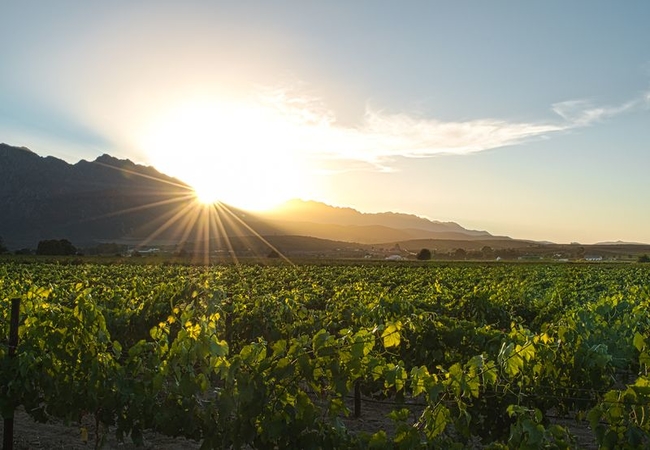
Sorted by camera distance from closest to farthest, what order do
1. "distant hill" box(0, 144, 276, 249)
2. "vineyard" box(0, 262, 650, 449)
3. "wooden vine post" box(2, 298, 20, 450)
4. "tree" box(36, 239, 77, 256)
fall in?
"vineyard" box(0, 262, 650, 449)
"wooden vine post" box(2, 298, 20, 450)
"tree" box(36, 239, 77, 256)
"distant hill" box(0, 144, 276, 249)

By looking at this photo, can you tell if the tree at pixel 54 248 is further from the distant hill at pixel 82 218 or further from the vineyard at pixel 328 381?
the vineyard at pixel 328 381

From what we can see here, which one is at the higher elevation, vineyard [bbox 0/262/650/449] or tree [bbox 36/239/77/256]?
vineyard [bbox 0/262/650/449]

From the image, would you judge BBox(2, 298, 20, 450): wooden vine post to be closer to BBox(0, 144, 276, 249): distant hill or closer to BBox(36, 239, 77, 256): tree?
BBox(36, 239, 77, 256): tree

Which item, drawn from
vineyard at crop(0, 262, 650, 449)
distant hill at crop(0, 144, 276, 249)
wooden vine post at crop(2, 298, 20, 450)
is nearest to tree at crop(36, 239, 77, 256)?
distant hill at crop(0, 144, 276, 249)

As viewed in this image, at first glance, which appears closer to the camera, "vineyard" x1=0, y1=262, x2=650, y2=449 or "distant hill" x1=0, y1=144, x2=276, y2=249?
"vineyard" x1=0, y1=262, x2=650, y2=449

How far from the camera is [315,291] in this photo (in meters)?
19.2

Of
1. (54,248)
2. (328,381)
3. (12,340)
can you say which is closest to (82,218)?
(54,248)

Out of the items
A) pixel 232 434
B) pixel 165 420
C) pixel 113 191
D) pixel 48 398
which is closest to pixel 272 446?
pixel 232 434

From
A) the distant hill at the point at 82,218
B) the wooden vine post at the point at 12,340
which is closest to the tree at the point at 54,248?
the distant hill at the point at 82,218

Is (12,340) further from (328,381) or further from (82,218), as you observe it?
(82,218)

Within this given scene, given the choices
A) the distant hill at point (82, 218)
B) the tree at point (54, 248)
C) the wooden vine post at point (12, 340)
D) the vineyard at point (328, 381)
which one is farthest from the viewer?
the distant hill at point (82, 218)

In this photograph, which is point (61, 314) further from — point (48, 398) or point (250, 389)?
point (250, 389)

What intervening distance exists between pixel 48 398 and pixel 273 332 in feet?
15.1

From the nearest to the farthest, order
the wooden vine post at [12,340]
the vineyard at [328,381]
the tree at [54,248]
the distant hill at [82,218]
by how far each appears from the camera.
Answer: the vineyard at [328,381]
the wooden vine post at [12,340]
the tree at [54,248]
the distant hill at [82,218]
